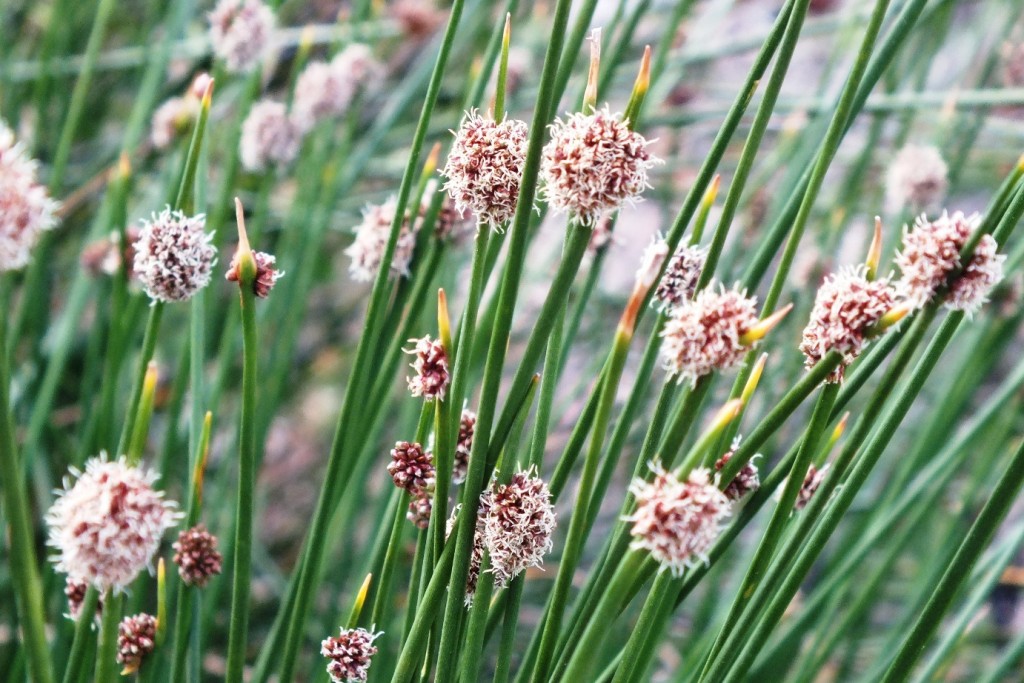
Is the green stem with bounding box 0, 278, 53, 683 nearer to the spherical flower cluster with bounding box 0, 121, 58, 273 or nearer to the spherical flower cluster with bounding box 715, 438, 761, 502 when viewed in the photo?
the spherical flower cluster with bounding box 0, 121, 58, 273

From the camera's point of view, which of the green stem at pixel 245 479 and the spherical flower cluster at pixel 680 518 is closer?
the spherical flower cluster at pixel 680 518

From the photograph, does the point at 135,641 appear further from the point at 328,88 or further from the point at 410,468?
the point at 328,88

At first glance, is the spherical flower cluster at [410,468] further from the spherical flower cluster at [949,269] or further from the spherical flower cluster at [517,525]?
the spherical flower cluster at [949,269]

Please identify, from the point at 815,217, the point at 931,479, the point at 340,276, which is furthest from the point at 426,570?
the point at 340,276

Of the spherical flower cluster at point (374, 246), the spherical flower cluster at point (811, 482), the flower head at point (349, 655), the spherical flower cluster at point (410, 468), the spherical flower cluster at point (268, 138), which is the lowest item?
the flower head at point (349, 655)

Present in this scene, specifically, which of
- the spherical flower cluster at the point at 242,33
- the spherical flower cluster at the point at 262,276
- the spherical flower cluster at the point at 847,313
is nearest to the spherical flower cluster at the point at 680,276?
the spherical flower cluster at the point at 847,313

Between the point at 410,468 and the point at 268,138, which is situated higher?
the point at 268,138

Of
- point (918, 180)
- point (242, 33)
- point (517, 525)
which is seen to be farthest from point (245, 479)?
point (918, 180)
